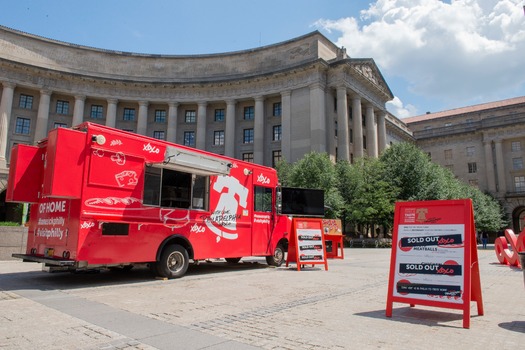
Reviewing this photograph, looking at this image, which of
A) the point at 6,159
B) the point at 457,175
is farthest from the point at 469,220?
the point at 457,175

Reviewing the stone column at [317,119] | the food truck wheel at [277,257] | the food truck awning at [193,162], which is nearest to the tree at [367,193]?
the stone column at [317,119]

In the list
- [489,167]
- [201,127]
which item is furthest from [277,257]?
[489,167]

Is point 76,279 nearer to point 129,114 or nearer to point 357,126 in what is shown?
point 357,126

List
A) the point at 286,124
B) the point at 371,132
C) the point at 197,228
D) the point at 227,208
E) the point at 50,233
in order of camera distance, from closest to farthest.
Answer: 1. the point at 50,233
2. the point at 197,228
3. the point at 227,208
4. the point at 286,124
5. the point at 371,132

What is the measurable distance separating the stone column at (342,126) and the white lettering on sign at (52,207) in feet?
130

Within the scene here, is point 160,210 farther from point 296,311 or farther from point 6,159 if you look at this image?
point 6,159

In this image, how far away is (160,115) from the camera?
55844 mm

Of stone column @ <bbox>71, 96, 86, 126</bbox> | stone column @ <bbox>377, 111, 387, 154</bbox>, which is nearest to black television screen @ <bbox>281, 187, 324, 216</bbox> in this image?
stone column @ <bbox>71, 96, 86, 126</bbox>

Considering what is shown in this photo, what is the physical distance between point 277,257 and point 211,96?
4182 centimetres

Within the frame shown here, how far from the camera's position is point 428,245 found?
6.59 m

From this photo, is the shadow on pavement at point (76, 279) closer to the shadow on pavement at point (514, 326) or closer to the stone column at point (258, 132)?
the shadow on pavement at point (514, 326)

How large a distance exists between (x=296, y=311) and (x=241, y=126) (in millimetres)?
47940

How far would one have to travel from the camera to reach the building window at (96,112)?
176 ft

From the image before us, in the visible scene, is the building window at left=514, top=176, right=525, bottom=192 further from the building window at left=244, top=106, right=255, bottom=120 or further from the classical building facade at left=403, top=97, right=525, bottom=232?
the building window at left=244, top=106, right=255, bottom=120
